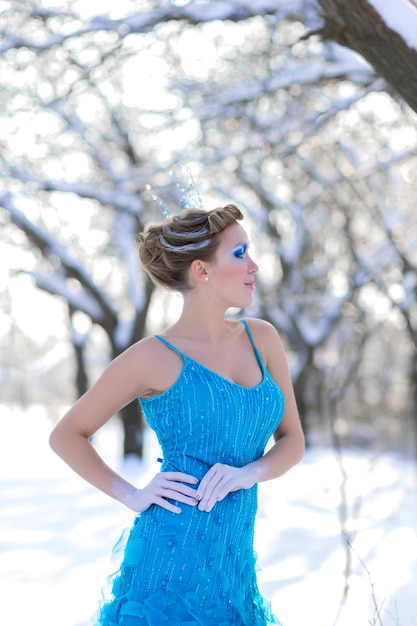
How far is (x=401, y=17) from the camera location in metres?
3.57

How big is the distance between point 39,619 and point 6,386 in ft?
129

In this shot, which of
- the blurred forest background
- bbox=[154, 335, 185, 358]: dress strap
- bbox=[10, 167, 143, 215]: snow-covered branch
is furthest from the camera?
bbox=[10, 167, 143, 215]: snow-covered branch

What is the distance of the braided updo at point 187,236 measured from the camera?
2564 millimetres

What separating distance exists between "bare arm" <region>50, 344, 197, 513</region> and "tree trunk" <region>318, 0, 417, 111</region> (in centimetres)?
179

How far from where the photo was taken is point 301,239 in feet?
47.6

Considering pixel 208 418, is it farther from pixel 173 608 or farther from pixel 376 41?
pixel 376 41

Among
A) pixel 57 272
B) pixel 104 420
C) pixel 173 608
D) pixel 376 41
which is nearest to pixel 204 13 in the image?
pixel 376 41

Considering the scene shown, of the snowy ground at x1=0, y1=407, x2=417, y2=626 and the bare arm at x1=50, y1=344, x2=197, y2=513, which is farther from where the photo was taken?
the snowy ground at x1=0, y1=407, x2=417, y2=626

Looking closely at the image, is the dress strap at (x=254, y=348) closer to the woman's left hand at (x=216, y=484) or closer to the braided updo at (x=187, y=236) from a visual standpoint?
the braided updo at (x=187, y=236)

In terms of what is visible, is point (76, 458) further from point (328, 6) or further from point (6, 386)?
point (6, 386)

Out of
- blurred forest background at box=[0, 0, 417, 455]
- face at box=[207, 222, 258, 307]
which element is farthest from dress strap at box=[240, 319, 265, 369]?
blurred forest background at box=[0, 0, 417, 455]

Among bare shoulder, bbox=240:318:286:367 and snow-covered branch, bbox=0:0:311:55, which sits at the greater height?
bare shoulder, bbox=240:318:286:367

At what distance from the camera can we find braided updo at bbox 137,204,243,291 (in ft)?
8.41

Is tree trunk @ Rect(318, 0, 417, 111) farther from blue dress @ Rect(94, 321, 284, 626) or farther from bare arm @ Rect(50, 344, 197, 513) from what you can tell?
Answer: bare arm @ Rect(50, 344, 197, 513)
